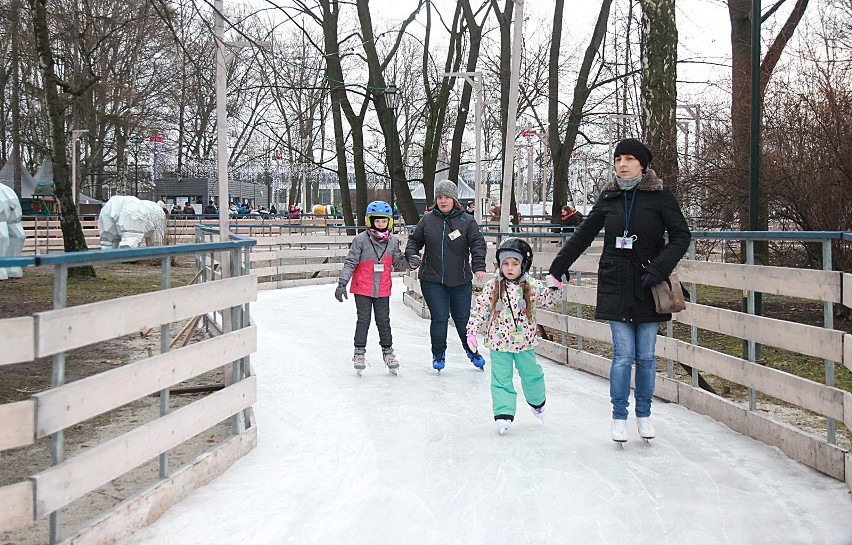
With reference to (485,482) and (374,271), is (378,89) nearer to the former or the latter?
(374,271)

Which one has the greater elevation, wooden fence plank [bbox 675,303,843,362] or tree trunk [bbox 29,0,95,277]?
tree trunk [bbox 29,0,95,277]

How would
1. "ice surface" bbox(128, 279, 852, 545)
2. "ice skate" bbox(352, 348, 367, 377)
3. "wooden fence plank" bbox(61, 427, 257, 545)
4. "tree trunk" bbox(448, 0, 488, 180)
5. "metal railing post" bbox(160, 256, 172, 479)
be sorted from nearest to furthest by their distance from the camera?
"wooden fence plank" bbox(61, 427, 257, 545) < "ice surface" bbox(128, 279, 852, 545) < "metal railing post" bbox(160, 256, 172, 479) < "ice skate" bbox(352, 348, 367, 377) < "tree trunk" bbox(448, 0, 488, 180)

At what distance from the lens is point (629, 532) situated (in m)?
4.77

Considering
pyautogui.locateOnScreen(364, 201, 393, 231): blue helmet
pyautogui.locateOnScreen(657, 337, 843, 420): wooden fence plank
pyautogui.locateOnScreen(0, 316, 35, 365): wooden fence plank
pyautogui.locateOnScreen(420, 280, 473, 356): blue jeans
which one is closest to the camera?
pyautogui.locateOnScreen(0, 316, 35, 365): wooden fence plank

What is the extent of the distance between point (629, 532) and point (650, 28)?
1085 centimetres

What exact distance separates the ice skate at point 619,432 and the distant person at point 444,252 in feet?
10.5

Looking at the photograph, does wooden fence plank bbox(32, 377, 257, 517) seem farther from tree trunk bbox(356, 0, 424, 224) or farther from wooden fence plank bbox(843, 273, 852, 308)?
tree trunk bbox(356, 0, 424, 224)

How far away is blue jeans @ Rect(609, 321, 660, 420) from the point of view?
6457 mm

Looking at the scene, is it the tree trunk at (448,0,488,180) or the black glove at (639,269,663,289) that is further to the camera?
the tree trunk at (448,0,488,180)

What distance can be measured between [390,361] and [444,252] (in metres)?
1.12

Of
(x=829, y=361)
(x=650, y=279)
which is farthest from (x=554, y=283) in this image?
(x=829, y=361)

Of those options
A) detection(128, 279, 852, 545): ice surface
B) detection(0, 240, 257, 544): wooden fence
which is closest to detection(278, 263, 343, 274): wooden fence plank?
detection(128, 279, 852, 545): ice surface

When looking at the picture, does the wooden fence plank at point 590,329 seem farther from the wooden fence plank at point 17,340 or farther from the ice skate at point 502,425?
the wooden fence plank at point 17,340

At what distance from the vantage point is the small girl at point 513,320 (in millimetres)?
7000
